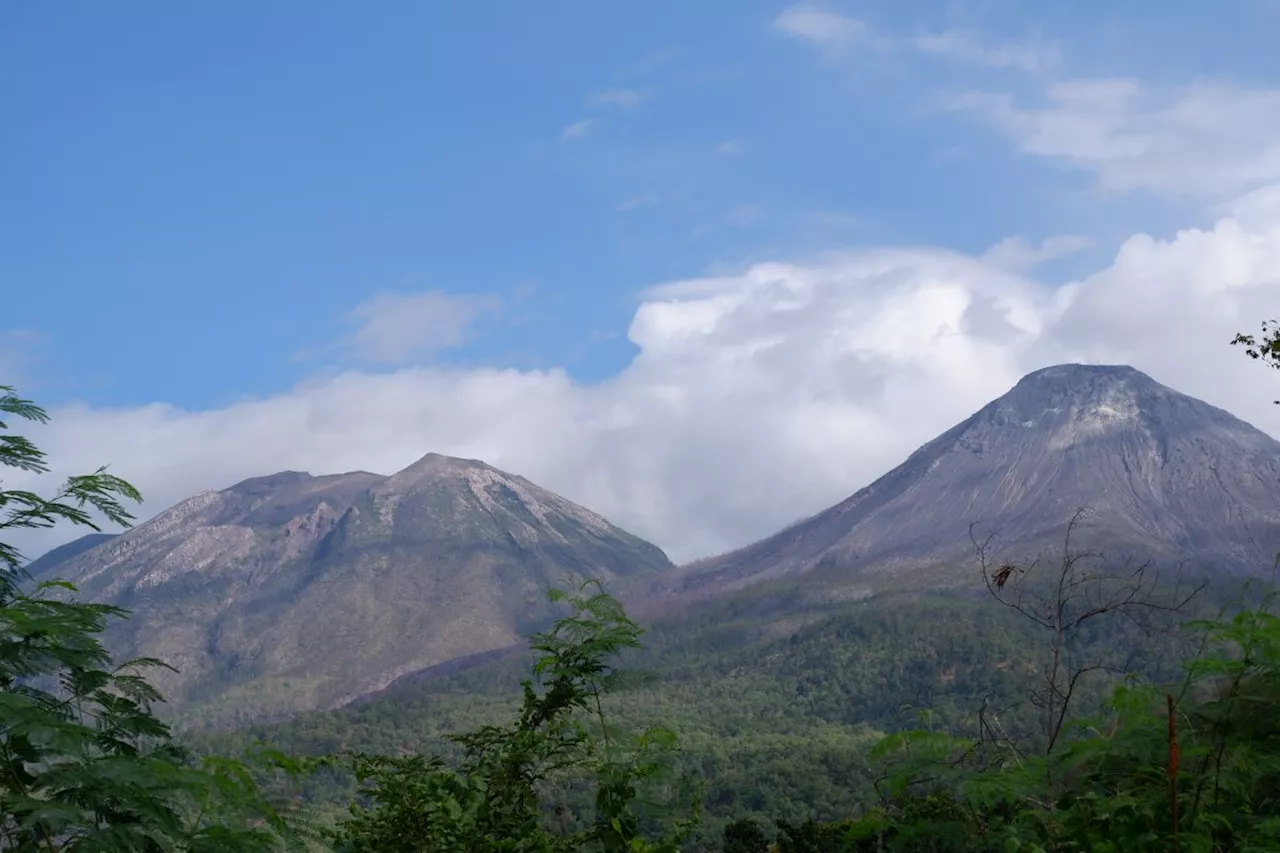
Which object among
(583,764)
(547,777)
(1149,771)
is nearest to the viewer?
(1149,771)

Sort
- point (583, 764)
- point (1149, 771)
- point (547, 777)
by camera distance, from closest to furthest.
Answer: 1. point (1149, 771)
2. point (583, 764)
3. point (547, 777)

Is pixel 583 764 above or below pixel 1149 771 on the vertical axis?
above

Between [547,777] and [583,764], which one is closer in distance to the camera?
[583,764]

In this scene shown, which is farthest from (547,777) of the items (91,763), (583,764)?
(91,763)

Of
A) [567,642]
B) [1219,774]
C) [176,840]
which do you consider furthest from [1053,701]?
[176,840]

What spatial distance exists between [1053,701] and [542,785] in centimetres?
223

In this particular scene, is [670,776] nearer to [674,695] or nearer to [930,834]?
[930,834]

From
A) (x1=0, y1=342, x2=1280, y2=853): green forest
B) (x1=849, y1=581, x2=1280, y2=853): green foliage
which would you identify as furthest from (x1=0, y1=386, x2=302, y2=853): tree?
(x1=849, y1=581, x2=1280, y2=853): green foliage

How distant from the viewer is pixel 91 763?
3764 mm

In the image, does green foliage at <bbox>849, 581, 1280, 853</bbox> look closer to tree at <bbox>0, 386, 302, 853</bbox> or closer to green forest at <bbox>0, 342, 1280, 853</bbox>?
green forest at <bbox>0, 342, 1280, 853</bbox>

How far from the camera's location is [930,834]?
164 inches

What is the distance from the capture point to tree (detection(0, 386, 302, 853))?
3648 mm

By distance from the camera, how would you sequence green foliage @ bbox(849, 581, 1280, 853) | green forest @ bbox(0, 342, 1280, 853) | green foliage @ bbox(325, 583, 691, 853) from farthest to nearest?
green foliage @ bbox(325, 583, 691, 853) → green forest @ bbox(0, 342, 1280, 853) → green foliage @ bbox(849, 581, 1280, 853)

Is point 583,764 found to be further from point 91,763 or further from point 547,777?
point 91,763
